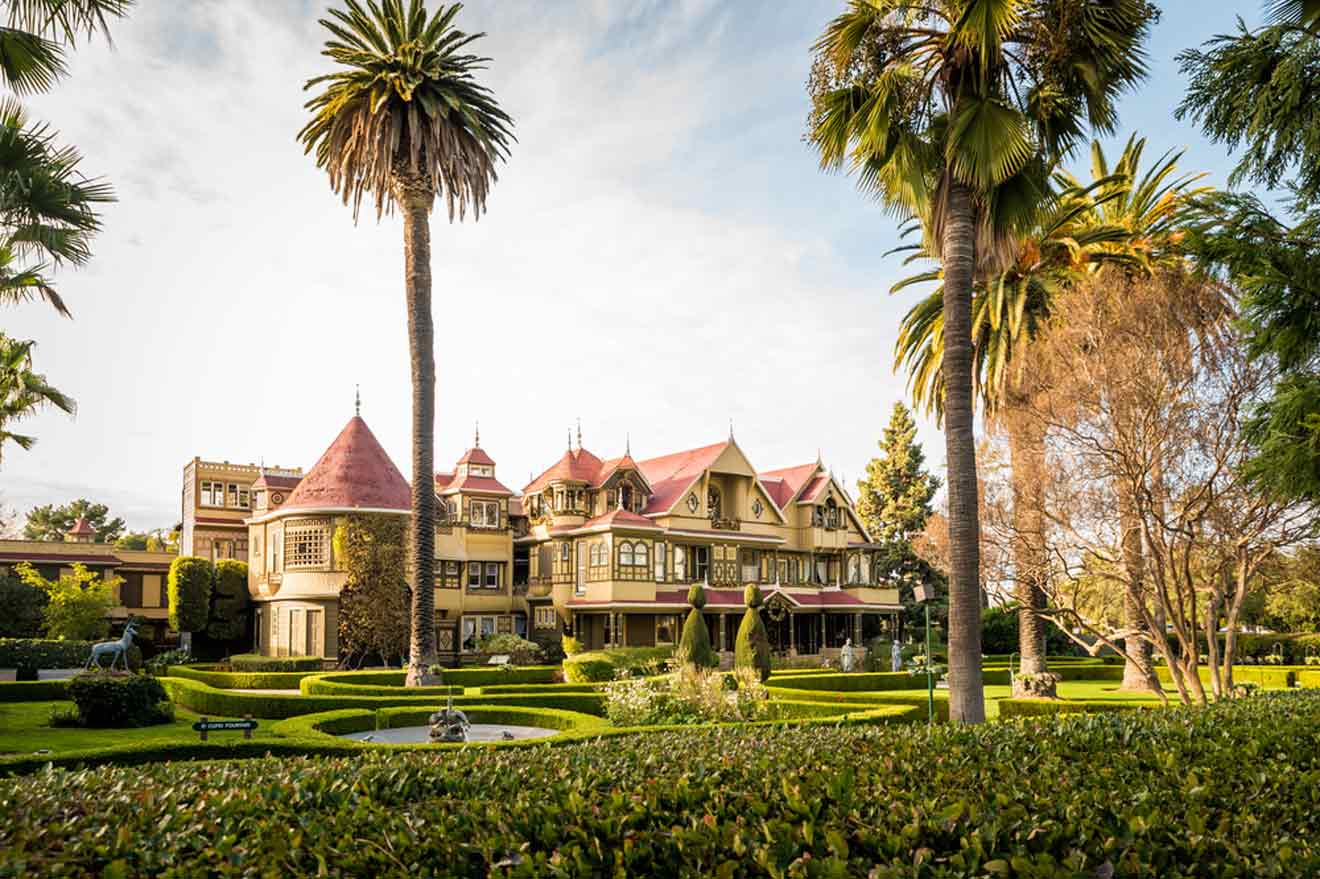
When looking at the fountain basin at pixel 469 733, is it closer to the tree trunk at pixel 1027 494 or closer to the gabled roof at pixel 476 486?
the tree trunk at pixel 1027 494

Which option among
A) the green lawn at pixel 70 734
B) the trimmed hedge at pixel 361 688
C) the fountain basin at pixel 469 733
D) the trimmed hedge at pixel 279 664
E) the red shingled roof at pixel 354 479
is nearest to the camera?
the green lawn at pixel 70 734

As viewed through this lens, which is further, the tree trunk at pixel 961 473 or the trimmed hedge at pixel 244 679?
the trimmed hedge at pixel 244 679

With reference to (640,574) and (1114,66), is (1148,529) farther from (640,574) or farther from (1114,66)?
(640,574)

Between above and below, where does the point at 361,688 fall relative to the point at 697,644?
below

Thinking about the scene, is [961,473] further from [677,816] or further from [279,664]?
[279,664]

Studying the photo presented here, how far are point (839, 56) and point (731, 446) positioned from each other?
108 ft

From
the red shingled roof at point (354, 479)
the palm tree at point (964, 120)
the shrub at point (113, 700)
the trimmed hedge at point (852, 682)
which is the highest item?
the palm tree at point (964, 120)

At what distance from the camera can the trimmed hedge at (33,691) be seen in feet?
89.0

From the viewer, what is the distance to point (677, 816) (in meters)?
5.14

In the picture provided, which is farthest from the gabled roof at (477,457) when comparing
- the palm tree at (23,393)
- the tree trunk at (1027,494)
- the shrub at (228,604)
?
the tree trunk at (1027,494)

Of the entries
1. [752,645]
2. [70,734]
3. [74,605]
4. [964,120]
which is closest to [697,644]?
[752,645]

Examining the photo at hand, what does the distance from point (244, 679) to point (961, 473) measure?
2517 centimetres

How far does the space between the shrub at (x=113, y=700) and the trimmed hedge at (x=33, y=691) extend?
6548 millimetres

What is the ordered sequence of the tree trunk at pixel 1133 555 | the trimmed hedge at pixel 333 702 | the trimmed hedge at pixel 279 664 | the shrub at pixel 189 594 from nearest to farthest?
the tree trunk at pixel 1133 555 → the trimmed hedge at pixel 333 702 → the trimmed hedge at pixel 279 664 → the shrub at pixel 189 594
